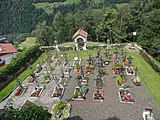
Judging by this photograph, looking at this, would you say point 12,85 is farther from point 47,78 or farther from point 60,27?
point 60,27

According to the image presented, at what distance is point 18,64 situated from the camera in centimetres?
4109

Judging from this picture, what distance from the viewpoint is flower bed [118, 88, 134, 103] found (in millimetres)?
29002

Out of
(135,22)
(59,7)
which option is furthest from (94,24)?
(59,7)

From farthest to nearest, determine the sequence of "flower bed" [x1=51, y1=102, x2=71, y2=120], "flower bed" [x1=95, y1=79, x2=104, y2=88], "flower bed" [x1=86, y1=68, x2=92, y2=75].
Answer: "flower bed" [x1=86, y1=68, x2=92, y2=75] < "flower bed" [x1=95, y1=79, x2=104, y2=88] < "flower bed" [x1=51, y1=102, x2=71, y2=120]

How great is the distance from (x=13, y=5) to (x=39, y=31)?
10309 centimetres

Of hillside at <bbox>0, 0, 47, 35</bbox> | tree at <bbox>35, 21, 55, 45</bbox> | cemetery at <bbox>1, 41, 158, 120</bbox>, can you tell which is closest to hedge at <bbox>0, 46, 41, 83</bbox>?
cemetery at <bbox>1, 41, 158, 120</bbox>

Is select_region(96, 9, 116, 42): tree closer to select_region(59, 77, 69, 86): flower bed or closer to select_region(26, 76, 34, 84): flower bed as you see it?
select_region(59, 77, 69, 86): flower bed

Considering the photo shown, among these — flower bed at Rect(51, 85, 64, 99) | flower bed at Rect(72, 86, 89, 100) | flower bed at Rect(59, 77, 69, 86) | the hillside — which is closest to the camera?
flower bed at Rect(72, 86, 89, 100)

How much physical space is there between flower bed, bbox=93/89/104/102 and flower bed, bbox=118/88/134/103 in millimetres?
2386

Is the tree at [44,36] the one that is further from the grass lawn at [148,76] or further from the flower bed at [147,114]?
the flower bed at [147,114]

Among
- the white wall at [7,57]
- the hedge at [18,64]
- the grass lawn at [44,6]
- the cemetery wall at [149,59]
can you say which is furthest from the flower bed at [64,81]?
the grass lawn at [44,6]

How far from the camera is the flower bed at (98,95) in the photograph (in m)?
29.8

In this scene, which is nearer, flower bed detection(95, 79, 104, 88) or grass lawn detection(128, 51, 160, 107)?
grass lawn detection(128, 51, 160, 107)

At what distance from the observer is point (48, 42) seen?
73375 mm
